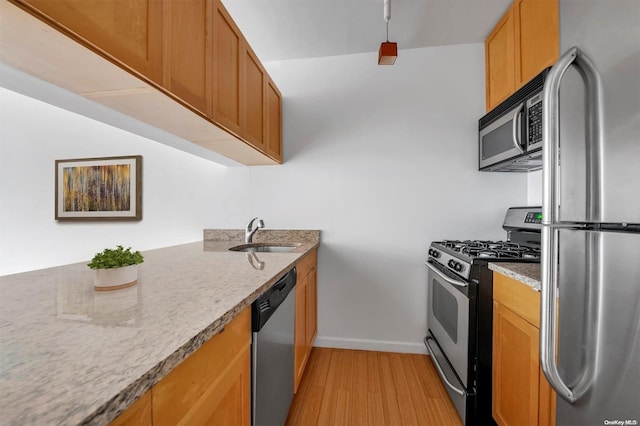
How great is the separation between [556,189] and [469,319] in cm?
100

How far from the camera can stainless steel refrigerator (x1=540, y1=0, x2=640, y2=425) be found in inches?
20.8

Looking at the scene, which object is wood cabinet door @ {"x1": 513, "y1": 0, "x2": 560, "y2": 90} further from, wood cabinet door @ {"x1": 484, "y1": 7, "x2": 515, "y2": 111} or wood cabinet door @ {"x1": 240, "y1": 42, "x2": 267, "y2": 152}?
wood cabinet door @ {"x1": 240, "y1": 42, "x2": 267, "y2": 152}

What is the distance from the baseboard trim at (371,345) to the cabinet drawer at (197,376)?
160 cm

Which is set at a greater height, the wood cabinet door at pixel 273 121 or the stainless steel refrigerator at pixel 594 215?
the wood cabinet door at pixel 273 121

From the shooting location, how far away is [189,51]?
1053mm

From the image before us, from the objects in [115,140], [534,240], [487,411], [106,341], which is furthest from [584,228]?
[115,140]

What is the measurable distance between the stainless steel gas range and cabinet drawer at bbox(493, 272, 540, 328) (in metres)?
0.06

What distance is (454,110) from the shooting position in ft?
6.87

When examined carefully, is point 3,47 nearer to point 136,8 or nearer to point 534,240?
point 136,8

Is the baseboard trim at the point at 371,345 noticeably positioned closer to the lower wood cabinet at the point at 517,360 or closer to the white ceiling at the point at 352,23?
the lower wood cabinet at the point at 517,360

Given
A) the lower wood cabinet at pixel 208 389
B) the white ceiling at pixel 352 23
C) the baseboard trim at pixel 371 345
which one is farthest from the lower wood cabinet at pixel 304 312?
the white ceiling at pixel 352 23

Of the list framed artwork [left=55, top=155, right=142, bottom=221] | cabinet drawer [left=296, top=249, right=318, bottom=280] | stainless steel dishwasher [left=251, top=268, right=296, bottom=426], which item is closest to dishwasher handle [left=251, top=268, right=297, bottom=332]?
stainless steel dishwasher [left=251, top=268, right=296, bottom=426]

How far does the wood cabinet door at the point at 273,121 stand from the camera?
76.2 inches

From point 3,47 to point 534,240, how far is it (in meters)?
2.69
